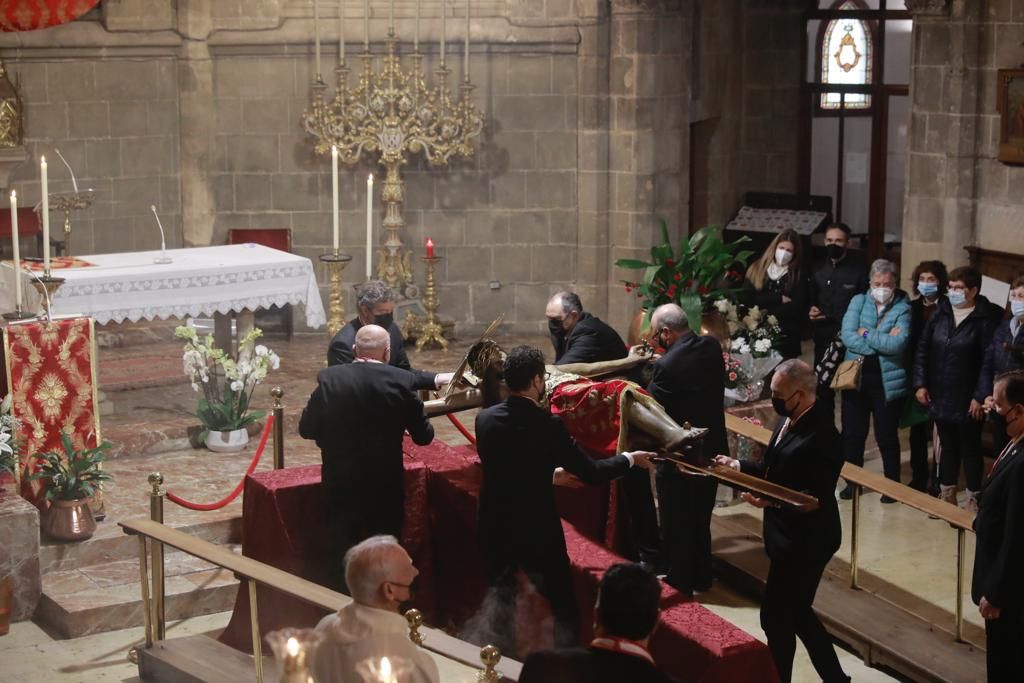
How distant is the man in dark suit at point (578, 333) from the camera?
25.1 ft

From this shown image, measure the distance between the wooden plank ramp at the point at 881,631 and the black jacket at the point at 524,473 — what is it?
1652 mm

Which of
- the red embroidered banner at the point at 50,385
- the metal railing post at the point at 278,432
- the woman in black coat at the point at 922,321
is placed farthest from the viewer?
the woman in black coat at the point at 922,321

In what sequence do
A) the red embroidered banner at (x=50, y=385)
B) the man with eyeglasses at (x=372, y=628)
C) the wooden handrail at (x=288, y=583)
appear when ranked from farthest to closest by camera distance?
the red embroidered banner at (x=50, y=385), the wooden handrail at (x=288, y=583), the man with eyeglasses at (x=372, y=628)

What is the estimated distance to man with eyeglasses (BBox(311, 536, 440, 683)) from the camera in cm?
429

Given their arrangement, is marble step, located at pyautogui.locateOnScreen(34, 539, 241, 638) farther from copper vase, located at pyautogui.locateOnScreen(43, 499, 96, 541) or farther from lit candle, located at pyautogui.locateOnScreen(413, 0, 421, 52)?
lit candle, located at pyautogui.locateOnScreen(413, 0, 421, 52)

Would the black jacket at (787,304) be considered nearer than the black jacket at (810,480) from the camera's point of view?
No

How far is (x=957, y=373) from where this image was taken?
334 inches

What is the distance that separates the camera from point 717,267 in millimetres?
9375

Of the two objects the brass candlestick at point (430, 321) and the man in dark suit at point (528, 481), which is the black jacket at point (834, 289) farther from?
the man in dark suit at point (528, 481)

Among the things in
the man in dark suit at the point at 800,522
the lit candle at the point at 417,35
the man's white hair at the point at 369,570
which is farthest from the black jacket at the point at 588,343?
the lit candle at the point at 417,35

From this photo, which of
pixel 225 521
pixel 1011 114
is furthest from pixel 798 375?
pixel 1011 114

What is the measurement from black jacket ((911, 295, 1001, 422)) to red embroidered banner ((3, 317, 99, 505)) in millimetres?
4416

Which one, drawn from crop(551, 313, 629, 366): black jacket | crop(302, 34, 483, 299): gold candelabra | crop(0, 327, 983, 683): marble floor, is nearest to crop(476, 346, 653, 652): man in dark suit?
crop(0, 327, 983, 683): marble floor

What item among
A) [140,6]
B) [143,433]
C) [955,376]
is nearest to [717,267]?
[955,376]
